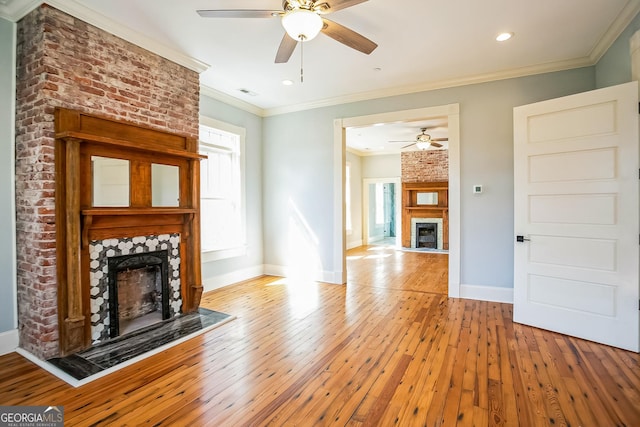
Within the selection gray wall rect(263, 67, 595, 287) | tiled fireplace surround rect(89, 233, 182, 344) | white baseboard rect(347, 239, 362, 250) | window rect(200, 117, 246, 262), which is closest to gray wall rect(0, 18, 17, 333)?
tiled fireplace surround rect(89, 233, 182, 344)

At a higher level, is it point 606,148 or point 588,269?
point 606,148

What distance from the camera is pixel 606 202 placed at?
2877 millimetres

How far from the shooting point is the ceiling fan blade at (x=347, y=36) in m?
2.52

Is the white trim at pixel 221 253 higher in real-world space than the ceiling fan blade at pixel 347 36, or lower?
lower

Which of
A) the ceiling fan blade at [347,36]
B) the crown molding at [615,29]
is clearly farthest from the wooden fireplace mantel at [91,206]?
the crown molding at [615,29]

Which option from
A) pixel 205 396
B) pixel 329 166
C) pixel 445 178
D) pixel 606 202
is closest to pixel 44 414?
pixel 205 396

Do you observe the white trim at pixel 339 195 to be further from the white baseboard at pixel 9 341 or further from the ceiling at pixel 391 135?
the white baseboard at pixel 9 341

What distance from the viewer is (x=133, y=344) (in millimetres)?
2896

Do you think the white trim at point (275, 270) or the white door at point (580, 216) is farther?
the white trim at point (275, 270)

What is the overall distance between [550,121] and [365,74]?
2236mm

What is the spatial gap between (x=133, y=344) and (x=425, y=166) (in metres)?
8.58

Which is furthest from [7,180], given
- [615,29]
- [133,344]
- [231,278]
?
[615,29]

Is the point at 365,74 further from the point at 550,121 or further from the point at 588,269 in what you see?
the point at 588,269

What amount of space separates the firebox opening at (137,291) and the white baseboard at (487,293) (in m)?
3.88
